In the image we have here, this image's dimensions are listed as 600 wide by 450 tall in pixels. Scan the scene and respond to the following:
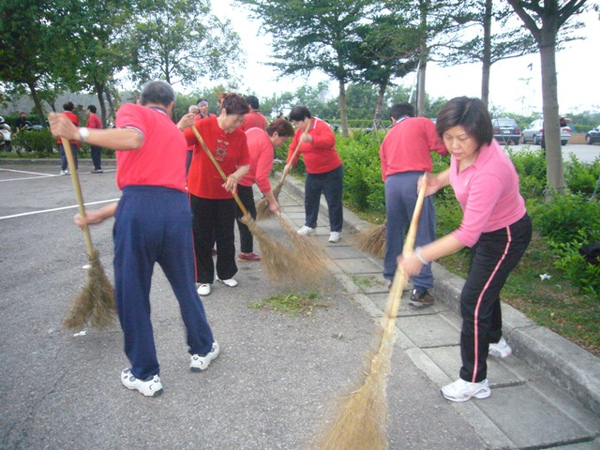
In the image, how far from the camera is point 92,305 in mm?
3363

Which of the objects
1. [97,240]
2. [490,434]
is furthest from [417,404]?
[97,240]

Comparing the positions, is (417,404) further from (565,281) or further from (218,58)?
(218,58)

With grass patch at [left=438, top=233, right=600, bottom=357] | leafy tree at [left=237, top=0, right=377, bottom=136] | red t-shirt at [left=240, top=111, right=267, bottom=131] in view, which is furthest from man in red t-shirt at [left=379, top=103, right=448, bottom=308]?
leafy tree at [left=237, top=0, right=377, bottom=136]

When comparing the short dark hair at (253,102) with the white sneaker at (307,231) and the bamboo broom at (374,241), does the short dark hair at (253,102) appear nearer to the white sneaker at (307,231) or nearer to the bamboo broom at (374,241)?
the white sneaker at (307,231)

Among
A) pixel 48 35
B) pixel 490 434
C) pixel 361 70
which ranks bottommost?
pixel 490 434

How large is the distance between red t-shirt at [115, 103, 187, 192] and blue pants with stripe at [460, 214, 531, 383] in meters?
1.79

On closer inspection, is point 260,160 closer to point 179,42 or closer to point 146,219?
point 146,219

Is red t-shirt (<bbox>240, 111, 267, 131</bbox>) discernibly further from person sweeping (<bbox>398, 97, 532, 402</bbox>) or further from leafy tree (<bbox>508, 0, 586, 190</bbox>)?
person sweeping (<bbox>398, 97, 532, 402</bbox>)

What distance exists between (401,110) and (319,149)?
1.69 metres

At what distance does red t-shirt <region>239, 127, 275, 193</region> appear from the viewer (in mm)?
4898

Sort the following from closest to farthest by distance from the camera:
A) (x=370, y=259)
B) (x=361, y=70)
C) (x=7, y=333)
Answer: (x=7, y=333) < (x=370, y=259) < (x=361, y=70)

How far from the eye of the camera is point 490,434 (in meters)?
2.40

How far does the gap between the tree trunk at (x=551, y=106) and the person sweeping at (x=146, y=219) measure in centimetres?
415

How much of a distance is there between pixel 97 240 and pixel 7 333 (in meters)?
2.66
